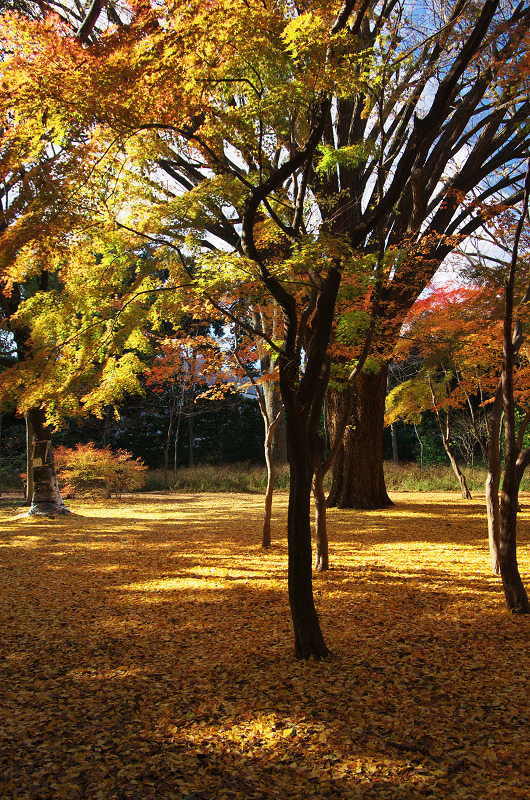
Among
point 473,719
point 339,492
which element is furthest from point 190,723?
point 339,492

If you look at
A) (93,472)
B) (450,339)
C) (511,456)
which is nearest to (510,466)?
(511,456)

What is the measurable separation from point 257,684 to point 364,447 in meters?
8.25

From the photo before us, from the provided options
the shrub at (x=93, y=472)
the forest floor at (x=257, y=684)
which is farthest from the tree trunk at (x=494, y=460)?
the shrub at (x=93, y=472)

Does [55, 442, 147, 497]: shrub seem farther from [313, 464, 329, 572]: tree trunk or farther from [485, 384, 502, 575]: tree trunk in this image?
[485, 384, 502, 575]: tree trunk

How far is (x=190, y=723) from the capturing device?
2600 millimetres

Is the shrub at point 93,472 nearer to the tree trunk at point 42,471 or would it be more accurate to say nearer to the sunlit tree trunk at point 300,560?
the tree trunk at point 42,471

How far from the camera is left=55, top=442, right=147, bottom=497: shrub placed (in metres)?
15.2

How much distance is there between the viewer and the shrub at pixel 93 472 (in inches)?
600

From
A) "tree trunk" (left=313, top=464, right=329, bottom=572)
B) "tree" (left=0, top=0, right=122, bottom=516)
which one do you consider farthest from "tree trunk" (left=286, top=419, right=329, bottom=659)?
"tree" (left=0, top=0, right=122, bottom=516)

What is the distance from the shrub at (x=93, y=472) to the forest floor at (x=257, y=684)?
9179 mm

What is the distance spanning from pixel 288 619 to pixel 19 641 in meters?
2.03

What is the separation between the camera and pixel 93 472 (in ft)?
50.5

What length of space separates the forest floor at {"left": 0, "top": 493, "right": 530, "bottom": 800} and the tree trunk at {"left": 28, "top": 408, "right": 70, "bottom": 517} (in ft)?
16.0

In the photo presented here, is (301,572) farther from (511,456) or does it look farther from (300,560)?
(511,456)
